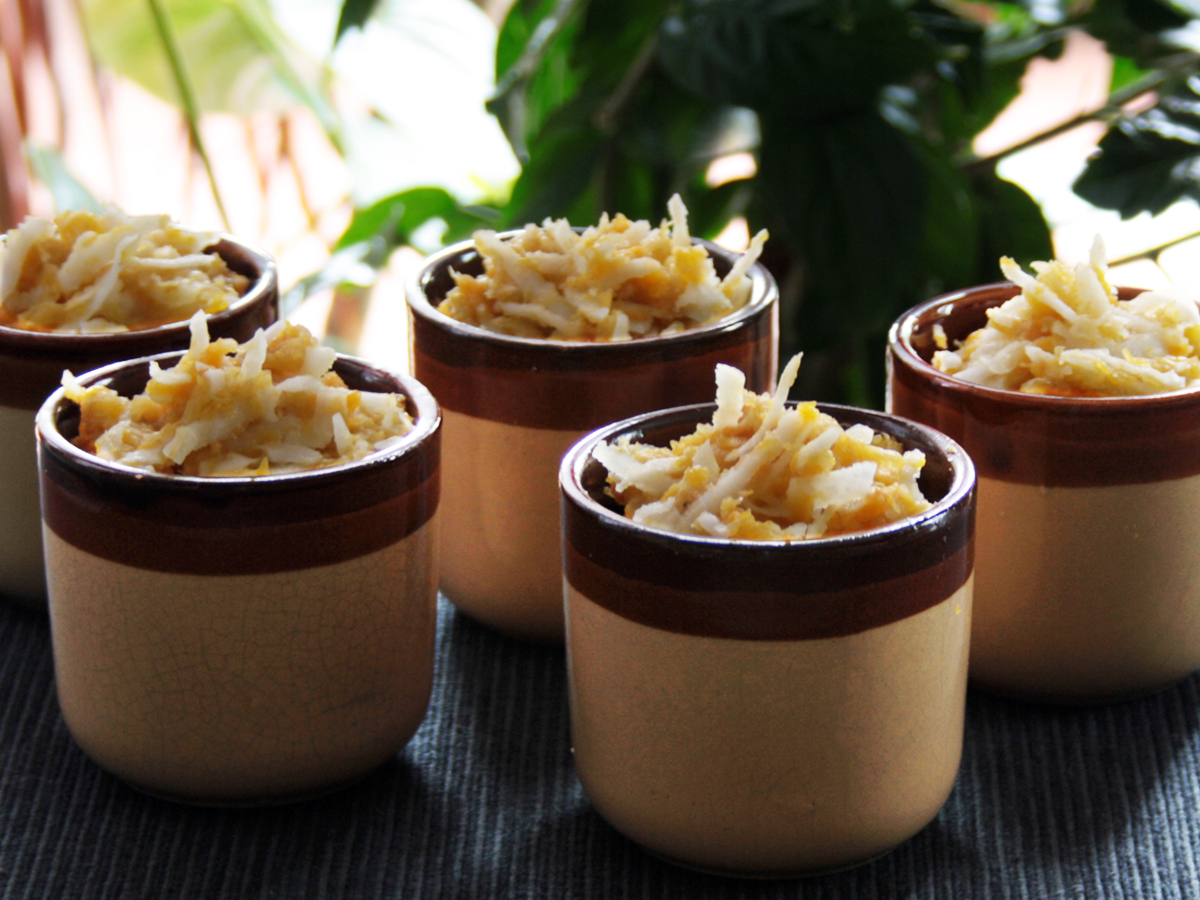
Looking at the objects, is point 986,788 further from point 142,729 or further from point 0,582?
point 0,582

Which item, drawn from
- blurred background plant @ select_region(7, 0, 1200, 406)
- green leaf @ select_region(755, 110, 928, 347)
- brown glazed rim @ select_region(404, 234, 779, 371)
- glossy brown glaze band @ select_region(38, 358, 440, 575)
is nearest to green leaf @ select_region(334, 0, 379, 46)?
blurred background plant @ select_region(7, 0, 1200, 406)

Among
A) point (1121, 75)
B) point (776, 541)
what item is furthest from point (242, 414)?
point (1121, 75)

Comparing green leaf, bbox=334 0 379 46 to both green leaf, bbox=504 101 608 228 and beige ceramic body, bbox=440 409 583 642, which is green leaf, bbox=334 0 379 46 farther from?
beige ceramic body, bbox=440 409 583 642

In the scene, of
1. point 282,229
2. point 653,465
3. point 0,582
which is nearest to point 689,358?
point 653,465

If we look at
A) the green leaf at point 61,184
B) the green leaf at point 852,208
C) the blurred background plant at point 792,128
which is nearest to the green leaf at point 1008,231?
the blurred background plant at point 792,128

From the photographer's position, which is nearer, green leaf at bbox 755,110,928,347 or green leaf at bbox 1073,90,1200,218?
green leaf at bbox 1073,90,1200,218

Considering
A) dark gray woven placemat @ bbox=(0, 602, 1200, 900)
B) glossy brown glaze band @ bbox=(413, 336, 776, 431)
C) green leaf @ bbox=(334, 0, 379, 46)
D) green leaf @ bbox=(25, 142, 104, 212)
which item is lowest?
dark gray woven placemat @ bbox=(0, 602, 1200, 900)
